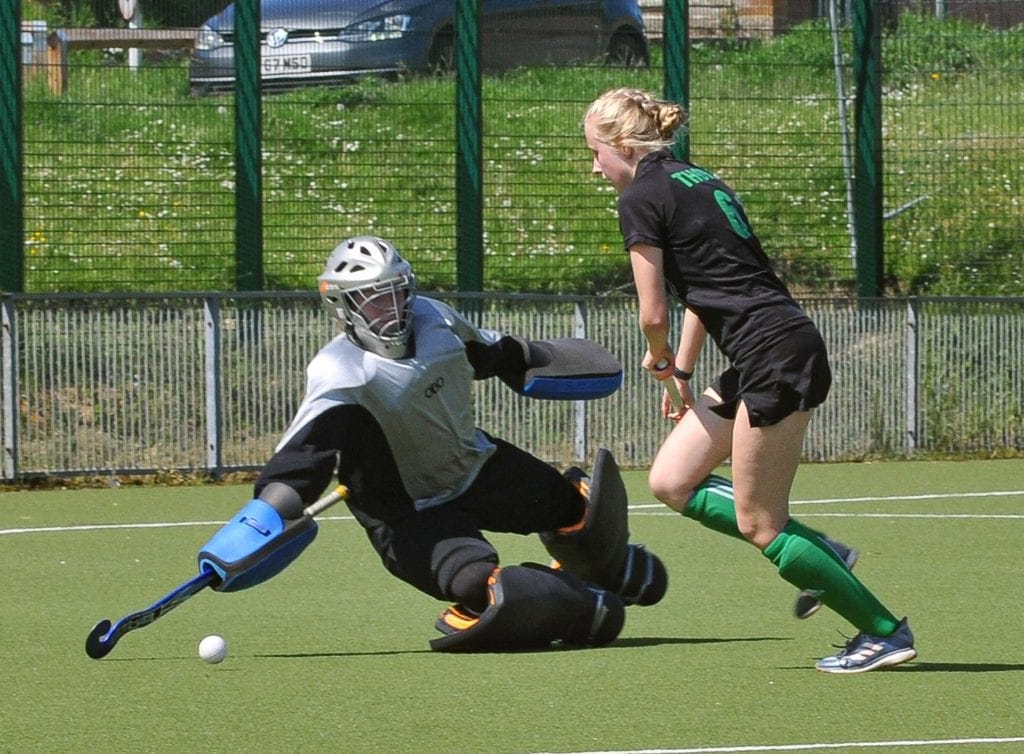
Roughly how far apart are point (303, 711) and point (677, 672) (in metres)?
→ 1.24

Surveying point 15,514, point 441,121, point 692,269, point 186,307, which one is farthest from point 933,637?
point 441,121

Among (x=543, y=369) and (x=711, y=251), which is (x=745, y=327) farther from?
(x=543, y=369)

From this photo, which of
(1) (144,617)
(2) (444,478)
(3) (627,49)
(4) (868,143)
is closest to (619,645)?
(2) (444,478)

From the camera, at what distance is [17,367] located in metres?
11.9

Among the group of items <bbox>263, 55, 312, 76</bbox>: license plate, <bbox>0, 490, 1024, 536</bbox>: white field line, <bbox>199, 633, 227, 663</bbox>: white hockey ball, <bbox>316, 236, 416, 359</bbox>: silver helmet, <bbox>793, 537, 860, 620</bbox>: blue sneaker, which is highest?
<bbox>263, 55, 312, 76</bbox>: license plate

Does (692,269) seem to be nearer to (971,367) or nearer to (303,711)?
(303,711)

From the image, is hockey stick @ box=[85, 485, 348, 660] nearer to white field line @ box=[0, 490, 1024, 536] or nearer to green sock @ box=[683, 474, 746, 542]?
green sock @ box=[683, 474, 746, 542]

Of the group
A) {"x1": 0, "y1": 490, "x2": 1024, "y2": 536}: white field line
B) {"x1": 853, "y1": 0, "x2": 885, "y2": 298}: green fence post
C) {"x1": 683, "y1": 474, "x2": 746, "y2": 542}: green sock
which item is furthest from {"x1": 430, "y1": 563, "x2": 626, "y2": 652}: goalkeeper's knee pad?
{"x1": 853, "y1": 0, "x2": 885, "y2": 298}: green fence post

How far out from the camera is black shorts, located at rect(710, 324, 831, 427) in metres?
5.73

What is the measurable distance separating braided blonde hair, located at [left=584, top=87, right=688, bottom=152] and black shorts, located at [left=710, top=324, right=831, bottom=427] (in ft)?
2.53

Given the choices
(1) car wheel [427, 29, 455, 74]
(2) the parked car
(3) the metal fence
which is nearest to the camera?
(3) the metal fence

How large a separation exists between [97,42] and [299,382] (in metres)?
3.08

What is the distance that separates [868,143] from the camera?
14.6m

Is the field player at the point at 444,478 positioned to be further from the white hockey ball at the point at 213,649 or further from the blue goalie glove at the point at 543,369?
the white hockey ball at the point at 213,649
